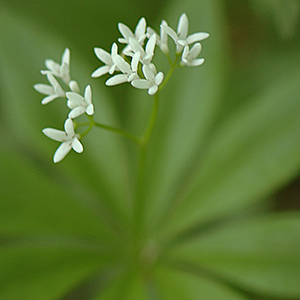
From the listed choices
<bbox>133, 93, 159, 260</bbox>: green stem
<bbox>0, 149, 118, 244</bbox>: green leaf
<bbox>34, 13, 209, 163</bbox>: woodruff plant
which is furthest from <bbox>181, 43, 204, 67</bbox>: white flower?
<bbox>0, 149, 118, 244</bbox>: green leaf

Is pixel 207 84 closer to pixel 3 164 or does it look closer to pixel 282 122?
pixel 282 122

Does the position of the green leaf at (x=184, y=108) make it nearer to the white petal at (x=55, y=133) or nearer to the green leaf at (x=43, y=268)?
the green leaf at (x=43, y=268)

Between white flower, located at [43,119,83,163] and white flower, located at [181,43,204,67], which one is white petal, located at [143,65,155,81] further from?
white flower, located at [43,119,83,163]

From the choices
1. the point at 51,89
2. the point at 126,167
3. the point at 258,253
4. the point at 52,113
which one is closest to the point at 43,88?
the point at 51,89

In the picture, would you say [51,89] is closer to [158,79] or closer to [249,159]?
[158,79]

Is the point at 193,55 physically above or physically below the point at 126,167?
above

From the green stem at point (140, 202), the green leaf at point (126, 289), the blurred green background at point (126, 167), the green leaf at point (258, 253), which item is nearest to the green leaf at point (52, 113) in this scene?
the blurred green background at point (126, 167)
